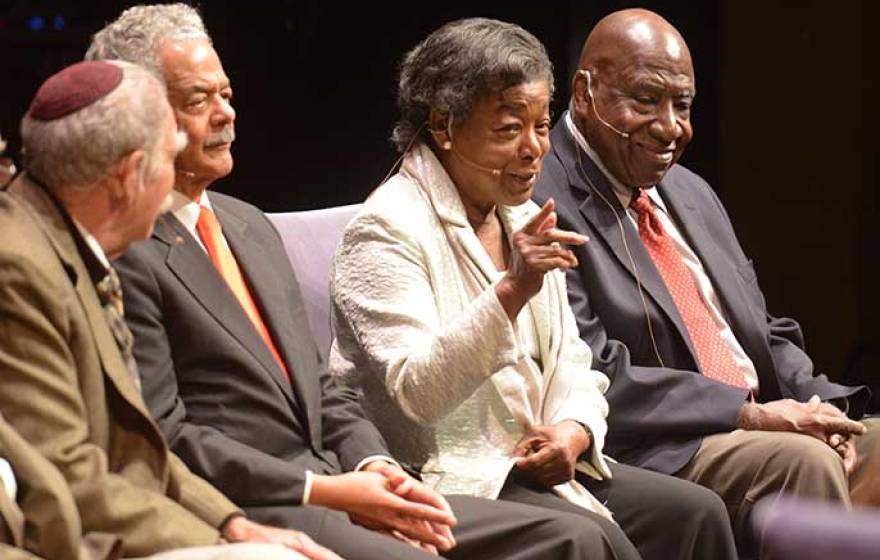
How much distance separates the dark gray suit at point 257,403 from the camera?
299 centimetres

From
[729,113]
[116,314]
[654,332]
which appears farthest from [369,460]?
[729,113]

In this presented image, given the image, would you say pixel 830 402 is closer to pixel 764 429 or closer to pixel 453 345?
pixel 764 429

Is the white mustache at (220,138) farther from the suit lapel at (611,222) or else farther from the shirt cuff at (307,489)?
the suit lapel at (611,222)

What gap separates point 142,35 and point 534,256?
80cm

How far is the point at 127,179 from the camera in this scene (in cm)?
271

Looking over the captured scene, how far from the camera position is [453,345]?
10.8 feet

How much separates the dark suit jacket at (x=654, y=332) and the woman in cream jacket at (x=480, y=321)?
180mm

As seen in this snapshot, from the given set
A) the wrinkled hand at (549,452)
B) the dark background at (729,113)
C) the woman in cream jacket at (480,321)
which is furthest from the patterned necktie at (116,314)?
the dark background at (729,113)

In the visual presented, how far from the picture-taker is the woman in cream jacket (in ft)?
11.0

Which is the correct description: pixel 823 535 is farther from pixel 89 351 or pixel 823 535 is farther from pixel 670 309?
pixel 670 309

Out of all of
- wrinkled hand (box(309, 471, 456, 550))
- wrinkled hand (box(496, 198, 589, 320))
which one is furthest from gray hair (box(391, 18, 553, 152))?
wrinkled hand (box(309, 471, 456, 550))

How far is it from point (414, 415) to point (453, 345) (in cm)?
17

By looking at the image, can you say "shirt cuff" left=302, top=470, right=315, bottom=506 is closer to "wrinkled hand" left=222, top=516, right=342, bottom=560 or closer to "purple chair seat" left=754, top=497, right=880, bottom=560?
"wrinkled hand" left=222, top=516, right=342, bottom=560

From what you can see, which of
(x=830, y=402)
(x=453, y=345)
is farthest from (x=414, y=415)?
(x=830, y=402)
